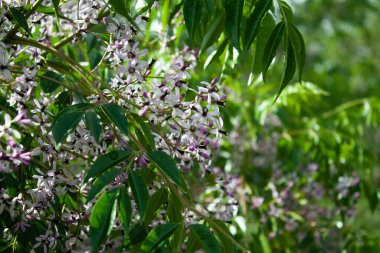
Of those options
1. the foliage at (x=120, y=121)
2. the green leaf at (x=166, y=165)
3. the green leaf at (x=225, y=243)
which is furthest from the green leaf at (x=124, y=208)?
the green leaf at (x=225, y=243)

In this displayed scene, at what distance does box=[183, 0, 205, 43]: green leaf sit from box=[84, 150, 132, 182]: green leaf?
1.44ft

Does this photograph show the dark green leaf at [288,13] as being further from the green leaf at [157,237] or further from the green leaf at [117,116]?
the green leaf at [157,237]

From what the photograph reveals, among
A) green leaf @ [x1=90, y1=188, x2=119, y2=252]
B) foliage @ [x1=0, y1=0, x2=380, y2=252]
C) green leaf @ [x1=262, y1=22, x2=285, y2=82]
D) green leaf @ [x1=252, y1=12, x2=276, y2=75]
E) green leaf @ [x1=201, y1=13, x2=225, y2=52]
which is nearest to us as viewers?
green leaf @ [x1=90, y1=188, x2=119, y2=252]

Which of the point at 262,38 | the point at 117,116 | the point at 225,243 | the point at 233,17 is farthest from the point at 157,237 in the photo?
the point at 262,38

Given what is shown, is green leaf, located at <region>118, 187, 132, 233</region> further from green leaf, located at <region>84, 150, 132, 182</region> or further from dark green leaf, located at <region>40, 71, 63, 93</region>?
dark green leaf, located at <region>40, 71, 63, 93</region>

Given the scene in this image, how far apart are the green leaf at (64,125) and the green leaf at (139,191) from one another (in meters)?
0.19

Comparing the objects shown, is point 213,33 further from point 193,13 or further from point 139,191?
point 139,191

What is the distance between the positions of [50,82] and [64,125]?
52 centimetres

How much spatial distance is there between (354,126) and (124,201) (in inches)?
95.9

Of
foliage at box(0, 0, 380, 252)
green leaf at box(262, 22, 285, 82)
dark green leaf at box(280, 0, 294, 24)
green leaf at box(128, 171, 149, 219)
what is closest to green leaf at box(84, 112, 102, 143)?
foliage at box(0, 0, 380, 252)

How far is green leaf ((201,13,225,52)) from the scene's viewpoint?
6.85 ft

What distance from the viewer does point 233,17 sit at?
174 centimetres

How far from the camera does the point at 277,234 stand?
3.22 m

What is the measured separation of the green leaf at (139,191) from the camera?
151cm
